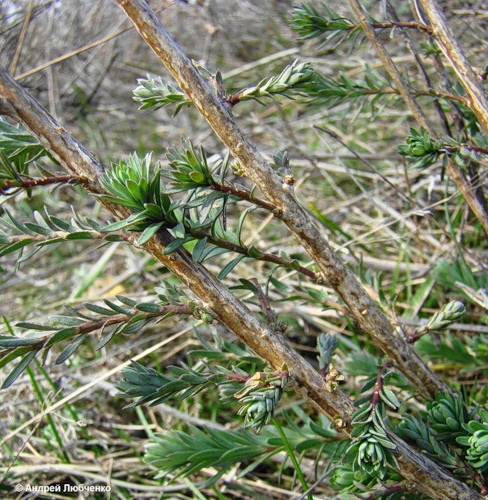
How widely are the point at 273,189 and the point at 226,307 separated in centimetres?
25

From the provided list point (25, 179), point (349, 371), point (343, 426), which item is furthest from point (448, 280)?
point (25, 179)

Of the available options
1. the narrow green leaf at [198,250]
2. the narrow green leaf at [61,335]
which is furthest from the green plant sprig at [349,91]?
the narrow green leaf at [61,335]

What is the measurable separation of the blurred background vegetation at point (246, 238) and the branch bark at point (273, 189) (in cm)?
17

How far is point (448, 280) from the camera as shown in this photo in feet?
5.92

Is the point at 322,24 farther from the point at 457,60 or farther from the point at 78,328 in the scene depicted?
the point at 78,328

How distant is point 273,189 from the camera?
3.53ft

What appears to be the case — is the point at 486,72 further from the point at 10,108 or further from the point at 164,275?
the point at 164,275

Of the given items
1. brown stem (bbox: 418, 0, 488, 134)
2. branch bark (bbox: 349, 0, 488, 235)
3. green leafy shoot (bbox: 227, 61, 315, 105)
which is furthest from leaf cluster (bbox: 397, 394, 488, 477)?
green leafy shoot (bbox: 227, 61, 315, 105)

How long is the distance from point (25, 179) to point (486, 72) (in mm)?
1150

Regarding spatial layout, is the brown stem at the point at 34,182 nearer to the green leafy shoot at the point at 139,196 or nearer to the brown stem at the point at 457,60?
the green leafy shoot at the point at 139,196

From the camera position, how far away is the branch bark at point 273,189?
1002 millimetres

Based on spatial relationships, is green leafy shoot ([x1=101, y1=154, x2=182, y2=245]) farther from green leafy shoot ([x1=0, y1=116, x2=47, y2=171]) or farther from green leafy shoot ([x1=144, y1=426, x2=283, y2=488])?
green leafy shoot ([x1=144, y1=426, x2=283, y2=488])

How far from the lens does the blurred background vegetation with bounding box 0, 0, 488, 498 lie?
5.91ft

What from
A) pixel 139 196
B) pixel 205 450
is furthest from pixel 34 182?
pixel 205 450
